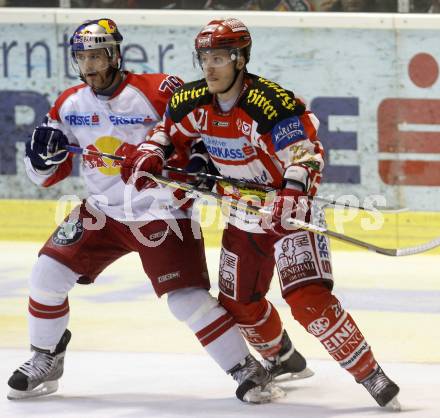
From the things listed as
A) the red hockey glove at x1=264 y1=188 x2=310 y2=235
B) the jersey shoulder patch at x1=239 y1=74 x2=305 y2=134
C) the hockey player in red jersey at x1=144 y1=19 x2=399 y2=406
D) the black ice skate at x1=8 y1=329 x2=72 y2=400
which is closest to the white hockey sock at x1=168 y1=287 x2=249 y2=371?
the hockey player in red jersey at x1=144 y1=19 x2=399 y2=406

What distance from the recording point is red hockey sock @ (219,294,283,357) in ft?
15.1

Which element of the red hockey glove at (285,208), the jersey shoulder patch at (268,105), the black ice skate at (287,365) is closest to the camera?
the red hockey glove at (285,208)

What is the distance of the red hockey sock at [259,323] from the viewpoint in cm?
461

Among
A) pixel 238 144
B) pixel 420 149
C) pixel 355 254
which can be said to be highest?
pixel 238 144

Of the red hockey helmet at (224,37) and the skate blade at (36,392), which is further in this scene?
the skate blade at (36,392)

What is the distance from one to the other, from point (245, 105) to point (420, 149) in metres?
3.34

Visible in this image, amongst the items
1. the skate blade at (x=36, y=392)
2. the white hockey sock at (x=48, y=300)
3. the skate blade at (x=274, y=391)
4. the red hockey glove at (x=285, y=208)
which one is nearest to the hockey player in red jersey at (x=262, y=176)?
the red hockey glove at (x=285, y=208)

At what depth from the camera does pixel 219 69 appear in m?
4.36

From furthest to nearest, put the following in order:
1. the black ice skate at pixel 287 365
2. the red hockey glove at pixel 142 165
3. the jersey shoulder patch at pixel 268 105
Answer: the black ice skate at pixel 287 365 < the red hockey glove at pixel 142 165 < the jersey shoulder patch at pixel 268 105

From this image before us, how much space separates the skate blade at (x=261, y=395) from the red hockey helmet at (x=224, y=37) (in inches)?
43.3

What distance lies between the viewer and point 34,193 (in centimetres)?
795

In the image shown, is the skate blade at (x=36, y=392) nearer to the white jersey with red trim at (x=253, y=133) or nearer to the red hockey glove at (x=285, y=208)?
the white jersey with red trim at (x=253, y=133)

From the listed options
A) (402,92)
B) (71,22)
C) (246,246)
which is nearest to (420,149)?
(402,92)

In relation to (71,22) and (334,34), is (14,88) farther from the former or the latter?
(334,34)
